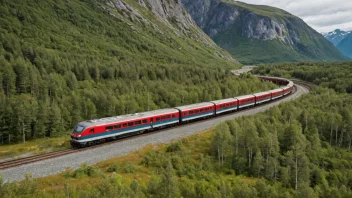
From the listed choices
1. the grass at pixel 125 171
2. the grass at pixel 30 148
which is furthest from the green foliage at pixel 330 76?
the grass at pixel 30 148

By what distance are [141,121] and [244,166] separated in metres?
19.0

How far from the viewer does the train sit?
43.7 metres

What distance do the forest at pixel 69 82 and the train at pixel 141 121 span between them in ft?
57.4

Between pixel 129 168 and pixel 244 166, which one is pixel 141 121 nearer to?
pixel 129 168

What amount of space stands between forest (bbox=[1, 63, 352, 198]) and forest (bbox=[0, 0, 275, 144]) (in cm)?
2777

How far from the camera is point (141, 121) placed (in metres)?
51.2

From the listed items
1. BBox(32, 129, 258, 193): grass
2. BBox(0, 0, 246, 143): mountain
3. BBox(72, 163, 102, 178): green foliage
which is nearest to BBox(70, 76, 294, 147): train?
BBox(32, 129, 258, 193): grass

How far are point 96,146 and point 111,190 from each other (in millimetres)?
25232

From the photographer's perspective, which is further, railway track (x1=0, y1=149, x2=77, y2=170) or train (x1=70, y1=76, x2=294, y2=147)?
train (x1=70, y1=76, x2=294, y2=147)

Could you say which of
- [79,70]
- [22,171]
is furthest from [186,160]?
[79,70]

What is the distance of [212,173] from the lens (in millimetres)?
41000

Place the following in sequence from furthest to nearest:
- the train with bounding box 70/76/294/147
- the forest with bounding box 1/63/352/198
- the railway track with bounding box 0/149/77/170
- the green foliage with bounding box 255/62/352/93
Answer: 1. the green foliage with bounding box 255/62/352/93
2. the train with bounding box 70/76/294/147
3. the railway track with bounding box 0/149/77/170
4. the forest with bounding box 1/63/352/198

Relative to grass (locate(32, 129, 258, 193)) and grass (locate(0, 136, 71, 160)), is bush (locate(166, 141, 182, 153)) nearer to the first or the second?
grass (locate(32, 129, 258, 193))

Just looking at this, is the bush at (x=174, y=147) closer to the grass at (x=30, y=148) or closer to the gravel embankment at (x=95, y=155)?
the gravel embankment at (x=95, y=155)
